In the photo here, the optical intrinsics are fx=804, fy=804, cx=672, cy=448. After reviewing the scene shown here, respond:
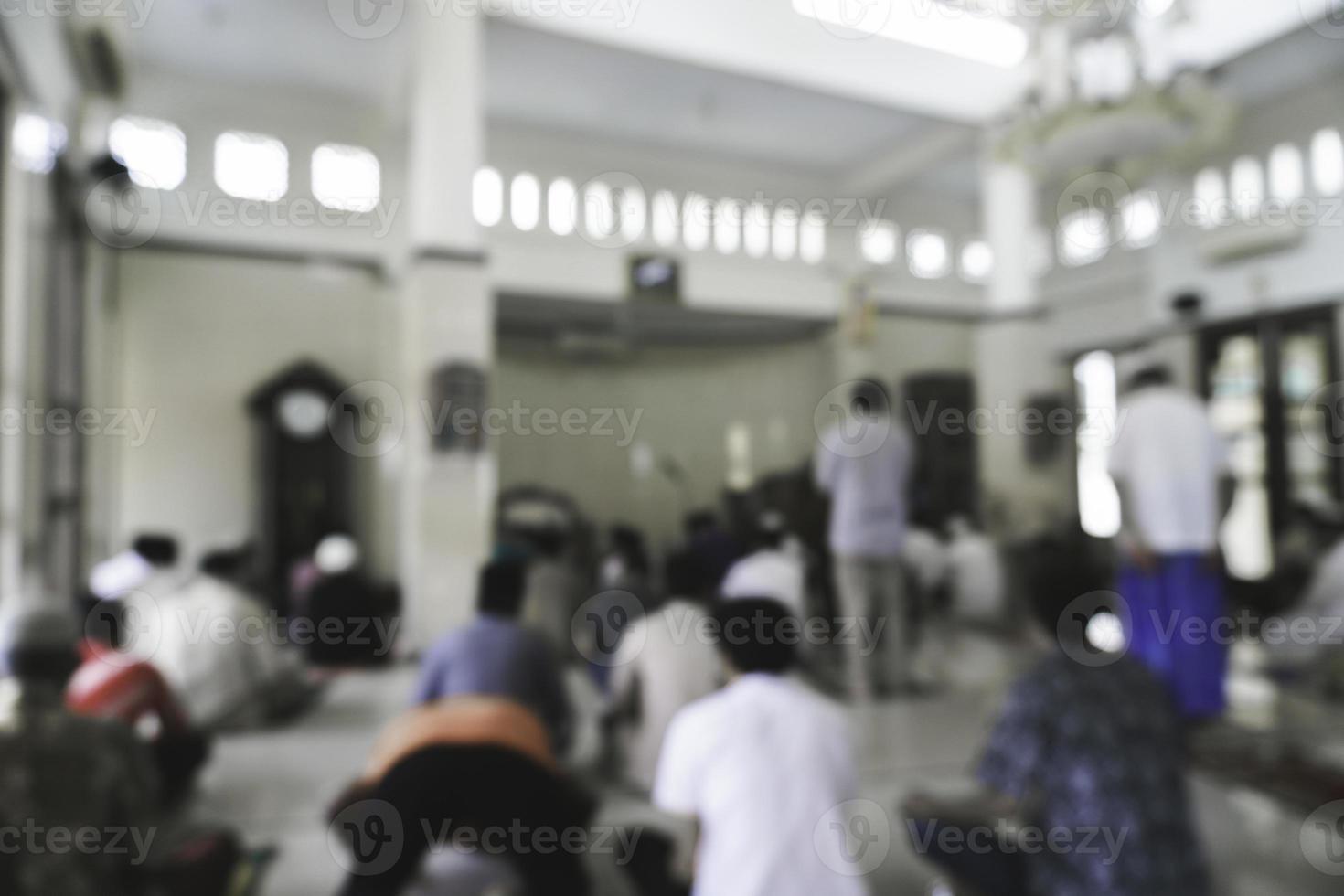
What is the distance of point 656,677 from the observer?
3.08 metres

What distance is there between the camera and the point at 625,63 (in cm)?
817

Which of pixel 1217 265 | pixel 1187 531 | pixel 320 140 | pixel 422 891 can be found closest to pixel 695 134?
pixel 320 140

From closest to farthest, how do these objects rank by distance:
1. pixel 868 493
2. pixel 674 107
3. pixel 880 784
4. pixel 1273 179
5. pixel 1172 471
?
pixel 880 784
pixel 1172 471
pixel 868 493
pixel 1273 179
pixel 674 107

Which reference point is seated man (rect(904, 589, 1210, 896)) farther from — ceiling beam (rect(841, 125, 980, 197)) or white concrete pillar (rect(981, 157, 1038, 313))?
ceiling beam (rect(841, 125, 980, 197))

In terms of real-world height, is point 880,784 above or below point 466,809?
below

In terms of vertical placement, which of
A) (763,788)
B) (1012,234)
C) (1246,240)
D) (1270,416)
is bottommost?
(763,788)

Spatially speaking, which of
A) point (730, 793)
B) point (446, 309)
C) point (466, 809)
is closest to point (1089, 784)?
point (730, 793)

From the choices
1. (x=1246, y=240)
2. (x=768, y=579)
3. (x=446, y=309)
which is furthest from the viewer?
(x=1246, y=240)

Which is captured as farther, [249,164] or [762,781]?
[249,164]

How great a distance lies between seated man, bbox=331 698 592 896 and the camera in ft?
5.27

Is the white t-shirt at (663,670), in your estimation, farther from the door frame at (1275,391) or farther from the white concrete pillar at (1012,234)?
the door frame at (1275,391)

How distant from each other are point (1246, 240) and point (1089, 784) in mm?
8846

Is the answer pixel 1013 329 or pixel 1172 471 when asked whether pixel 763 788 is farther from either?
pixel 1013 329

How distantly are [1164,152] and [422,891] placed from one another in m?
8.14
